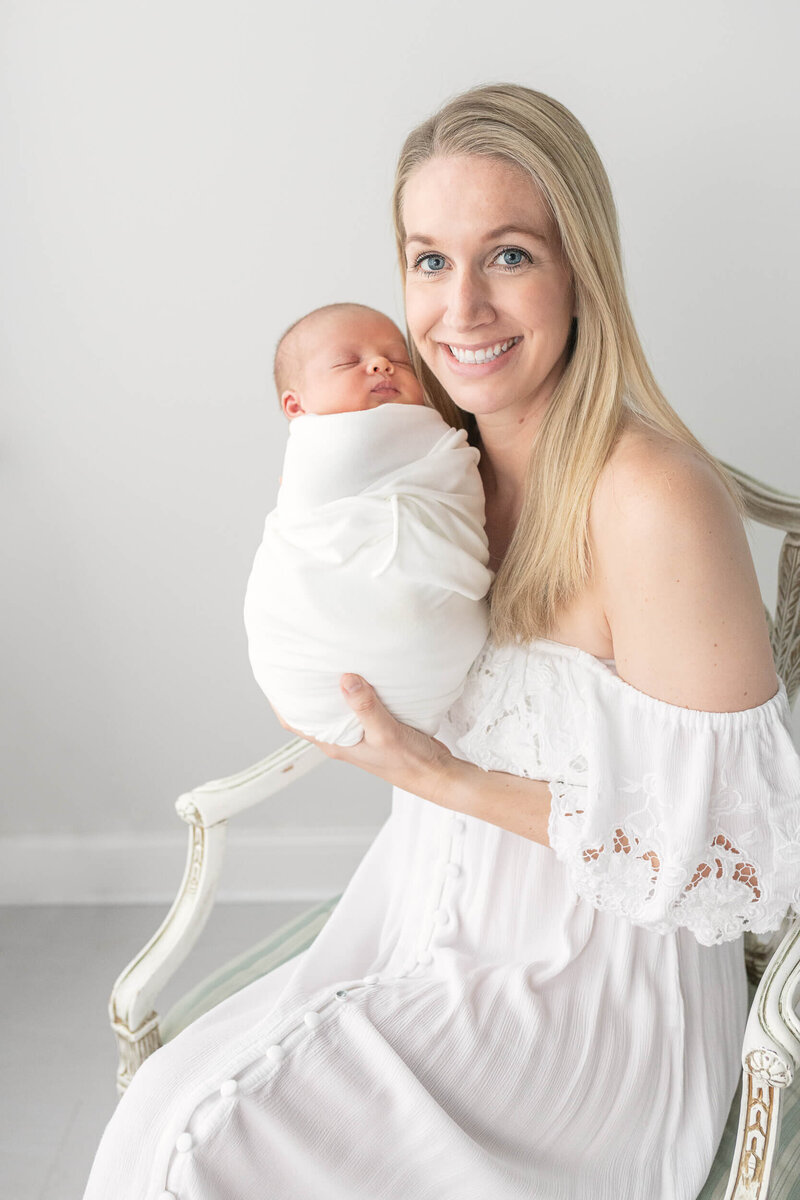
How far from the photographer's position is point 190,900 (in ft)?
5.40

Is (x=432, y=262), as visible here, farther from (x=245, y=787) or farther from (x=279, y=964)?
(x=279, y=964)

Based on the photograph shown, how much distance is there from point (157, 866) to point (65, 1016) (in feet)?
1.48

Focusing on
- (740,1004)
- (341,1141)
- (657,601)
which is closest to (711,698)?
(657,601)

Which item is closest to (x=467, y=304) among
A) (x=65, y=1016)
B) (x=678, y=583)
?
(x=678, y=583)

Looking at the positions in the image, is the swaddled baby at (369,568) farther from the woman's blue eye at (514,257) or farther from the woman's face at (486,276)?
the woman's blue eye at (514,257)

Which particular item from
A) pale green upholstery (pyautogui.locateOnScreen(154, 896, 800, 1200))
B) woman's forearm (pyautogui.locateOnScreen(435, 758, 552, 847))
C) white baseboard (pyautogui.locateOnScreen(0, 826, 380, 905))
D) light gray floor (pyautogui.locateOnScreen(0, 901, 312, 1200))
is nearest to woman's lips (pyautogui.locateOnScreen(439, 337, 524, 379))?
woman's forearm (pyautogui.locateOnScreen(435, 758, 552, 847))

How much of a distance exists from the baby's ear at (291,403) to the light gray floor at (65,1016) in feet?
5.06

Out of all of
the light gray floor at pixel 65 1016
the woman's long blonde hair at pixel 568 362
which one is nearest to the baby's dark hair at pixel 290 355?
the woman's long blonde hair at pixel 568 362

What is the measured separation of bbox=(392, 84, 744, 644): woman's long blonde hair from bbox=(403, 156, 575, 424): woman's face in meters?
0.02

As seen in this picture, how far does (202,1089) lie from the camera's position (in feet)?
3.97

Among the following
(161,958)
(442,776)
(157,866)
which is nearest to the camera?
(442,776)

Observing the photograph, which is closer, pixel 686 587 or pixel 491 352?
pixel 686 587

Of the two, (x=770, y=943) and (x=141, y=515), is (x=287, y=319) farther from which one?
(x=770, y=943)

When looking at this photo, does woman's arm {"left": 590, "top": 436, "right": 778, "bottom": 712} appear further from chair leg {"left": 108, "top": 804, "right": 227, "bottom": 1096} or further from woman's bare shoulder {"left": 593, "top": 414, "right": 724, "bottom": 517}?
chair leg {"left": 108, "top": 804, "right": 227, "bottom": 1096}
